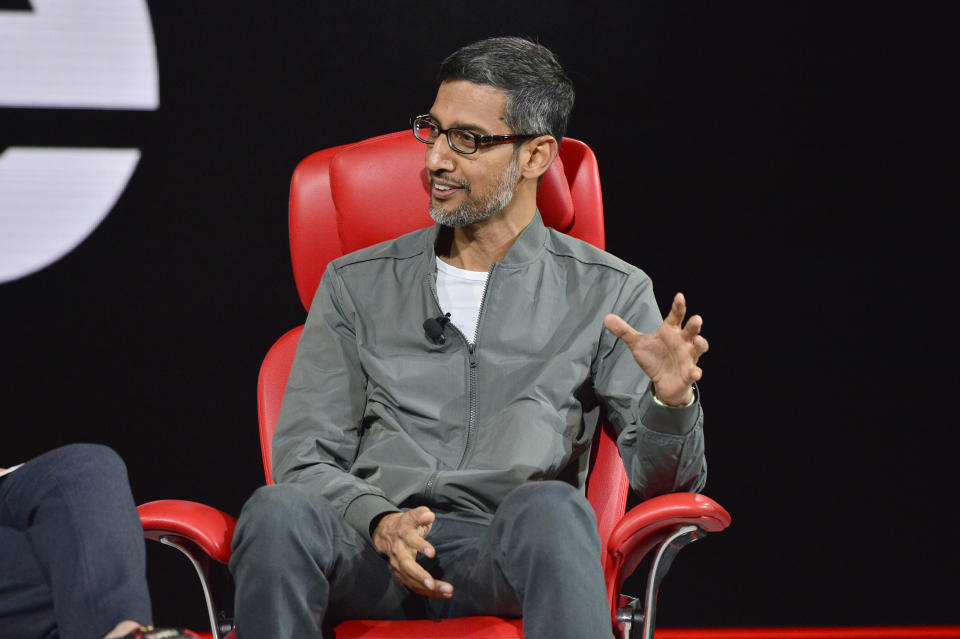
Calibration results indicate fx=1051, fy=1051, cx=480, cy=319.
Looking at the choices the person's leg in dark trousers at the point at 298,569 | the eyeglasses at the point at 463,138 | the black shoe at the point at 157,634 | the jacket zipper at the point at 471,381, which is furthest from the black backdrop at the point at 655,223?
the black shoe at the point at 157,634

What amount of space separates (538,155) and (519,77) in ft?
0.49

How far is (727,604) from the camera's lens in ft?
9.13

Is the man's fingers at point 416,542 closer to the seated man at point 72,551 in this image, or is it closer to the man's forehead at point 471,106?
the seated man at point 72,551

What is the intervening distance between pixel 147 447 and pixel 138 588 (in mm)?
1433

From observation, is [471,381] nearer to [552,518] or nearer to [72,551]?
[552,518]

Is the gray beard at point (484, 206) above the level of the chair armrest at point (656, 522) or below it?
above

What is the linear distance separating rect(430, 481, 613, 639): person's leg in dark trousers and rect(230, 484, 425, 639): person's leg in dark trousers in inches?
5.6

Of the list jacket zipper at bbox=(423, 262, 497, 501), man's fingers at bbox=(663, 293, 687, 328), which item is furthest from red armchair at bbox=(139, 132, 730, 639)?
man's fingers at bbox=(663, 293, 687, 328)

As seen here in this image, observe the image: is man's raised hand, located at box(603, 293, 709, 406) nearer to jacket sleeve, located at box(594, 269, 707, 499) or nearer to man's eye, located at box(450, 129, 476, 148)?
jacket sleeve, located at box(594, 269, 707, 499)

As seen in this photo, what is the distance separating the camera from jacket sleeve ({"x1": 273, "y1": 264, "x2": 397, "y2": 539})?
1682 millimetres

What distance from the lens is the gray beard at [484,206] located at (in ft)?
6.33

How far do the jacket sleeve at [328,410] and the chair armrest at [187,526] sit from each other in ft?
0.56

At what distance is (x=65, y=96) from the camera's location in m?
2.57

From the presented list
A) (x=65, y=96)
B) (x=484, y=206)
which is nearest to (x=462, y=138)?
(x=484, y=206)
